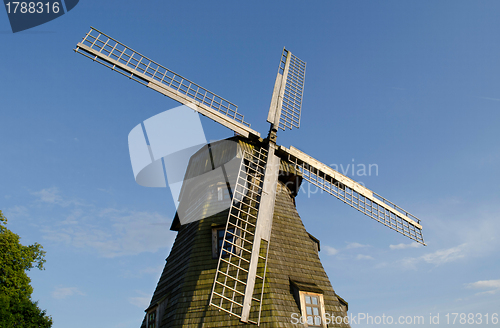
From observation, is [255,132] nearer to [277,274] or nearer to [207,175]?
[207,175]

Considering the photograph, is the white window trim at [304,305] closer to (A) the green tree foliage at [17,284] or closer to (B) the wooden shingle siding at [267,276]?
(B) the wooden shingle siding at [267,276]

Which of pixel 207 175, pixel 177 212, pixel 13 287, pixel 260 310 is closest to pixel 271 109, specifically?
pixel 207 175

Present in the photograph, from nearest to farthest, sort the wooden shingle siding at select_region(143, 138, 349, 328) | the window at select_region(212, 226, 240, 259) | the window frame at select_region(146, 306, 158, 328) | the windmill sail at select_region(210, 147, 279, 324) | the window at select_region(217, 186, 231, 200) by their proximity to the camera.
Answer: the windmill sail at select_region(210, 147, 279, 324) → the wooden shingle siding at select_region(143, 138, 349, 328) → the window at select_region(212, 226, 240, 259) → the window frame at select_region(146, 306, 158, 328) → the window at select_region(217, 186, 231, 200)

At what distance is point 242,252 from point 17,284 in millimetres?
14322

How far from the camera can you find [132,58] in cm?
1032

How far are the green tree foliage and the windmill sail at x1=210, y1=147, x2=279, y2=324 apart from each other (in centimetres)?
1156

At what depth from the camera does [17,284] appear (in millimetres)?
16656

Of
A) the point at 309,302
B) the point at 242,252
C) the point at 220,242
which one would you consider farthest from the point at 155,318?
the point at 309,302

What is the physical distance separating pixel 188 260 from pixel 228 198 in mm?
2556

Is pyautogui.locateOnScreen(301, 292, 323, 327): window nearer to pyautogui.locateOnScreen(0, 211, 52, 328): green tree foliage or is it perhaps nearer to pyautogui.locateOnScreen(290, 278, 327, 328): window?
pyautogui.locateOnScreen(290, 278, 327, 328): window

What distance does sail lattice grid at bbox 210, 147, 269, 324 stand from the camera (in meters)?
8.54

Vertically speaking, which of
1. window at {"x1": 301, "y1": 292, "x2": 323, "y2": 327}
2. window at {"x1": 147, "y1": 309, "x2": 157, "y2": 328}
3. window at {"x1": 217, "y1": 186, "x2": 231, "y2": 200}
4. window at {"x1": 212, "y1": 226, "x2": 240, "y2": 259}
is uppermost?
window at {"x1": 217, "y1": 186, "x2": 231, "y2": 200}

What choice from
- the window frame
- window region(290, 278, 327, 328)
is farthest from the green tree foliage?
window region(290, 278, 327, 328)

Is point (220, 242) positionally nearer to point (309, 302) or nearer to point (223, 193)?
point (223, 193)
